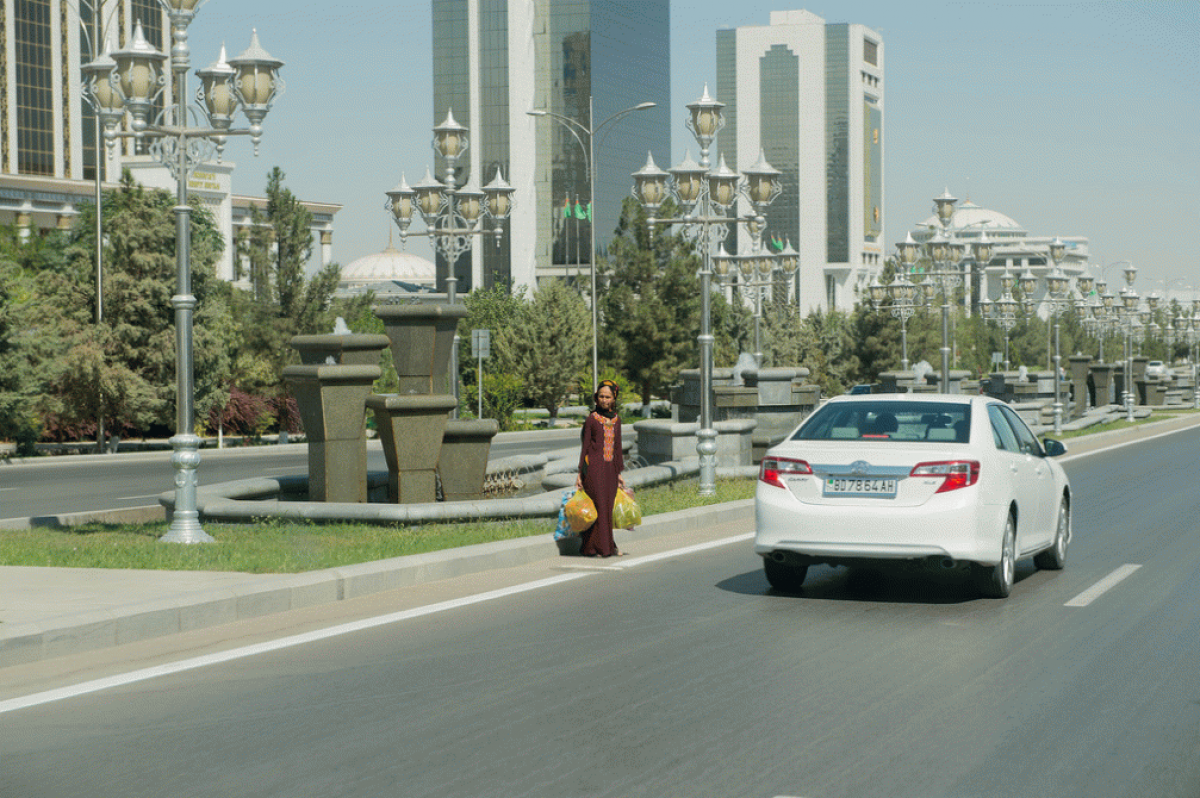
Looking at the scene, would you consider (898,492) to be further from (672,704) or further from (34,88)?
(34,88)

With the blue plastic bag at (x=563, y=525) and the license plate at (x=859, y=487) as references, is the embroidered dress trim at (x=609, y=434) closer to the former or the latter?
the blue plastic bag at (x=563, y=525)

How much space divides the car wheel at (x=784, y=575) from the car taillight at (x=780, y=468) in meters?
0.76

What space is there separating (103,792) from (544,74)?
142 meters

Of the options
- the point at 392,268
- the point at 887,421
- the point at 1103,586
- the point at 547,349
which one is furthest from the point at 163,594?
the point at 392,268

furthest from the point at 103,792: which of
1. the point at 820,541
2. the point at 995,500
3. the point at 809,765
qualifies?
the point at 995,500

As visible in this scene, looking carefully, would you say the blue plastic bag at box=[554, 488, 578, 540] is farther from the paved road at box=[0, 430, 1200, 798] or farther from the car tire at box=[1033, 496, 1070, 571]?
the car tire at box=[1033, 496, 1070, 571]

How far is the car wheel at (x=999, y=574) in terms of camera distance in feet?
34.6

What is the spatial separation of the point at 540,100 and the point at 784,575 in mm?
136376

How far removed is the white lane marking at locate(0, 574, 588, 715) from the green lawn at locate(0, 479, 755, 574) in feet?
4.50

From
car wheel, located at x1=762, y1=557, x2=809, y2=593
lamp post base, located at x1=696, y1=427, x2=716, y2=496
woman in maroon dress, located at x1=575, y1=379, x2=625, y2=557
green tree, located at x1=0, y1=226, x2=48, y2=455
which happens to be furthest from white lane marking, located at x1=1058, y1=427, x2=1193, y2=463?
green tree, located at x1=0, y1=226, x2=48, y2=455

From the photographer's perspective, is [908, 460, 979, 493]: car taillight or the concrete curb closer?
the concrete curb

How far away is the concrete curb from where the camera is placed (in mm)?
8344

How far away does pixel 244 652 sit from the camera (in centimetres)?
854

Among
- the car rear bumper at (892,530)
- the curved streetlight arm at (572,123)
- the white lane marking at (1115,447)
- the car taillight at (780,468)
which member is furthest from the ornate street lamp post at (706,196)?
the curved streetlight arm at (572,123)
